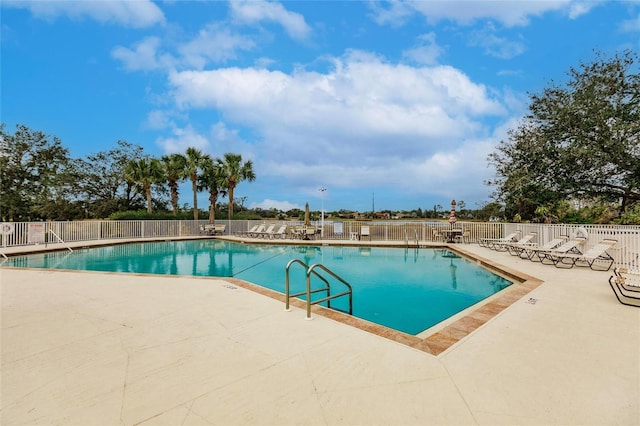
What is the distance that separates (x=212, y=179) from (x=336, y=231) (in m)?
12.2

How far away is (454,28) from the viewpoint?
38.7 feet

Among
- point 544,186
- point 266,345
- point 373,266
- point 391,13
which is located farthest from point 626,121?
point 266,345

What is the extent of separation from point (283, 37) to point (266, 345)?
12061mm

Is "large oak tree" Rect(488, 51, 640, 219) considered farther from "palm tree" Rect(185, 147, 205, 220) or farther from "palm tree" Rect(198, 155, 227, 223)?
"palm tree" Rect(185, 147, 205, 220)

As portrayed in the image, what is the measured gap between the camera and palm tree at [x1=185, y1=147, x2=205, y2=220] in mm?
21828

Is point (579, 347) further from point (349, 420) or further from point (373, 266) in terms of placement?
point (373, 266)

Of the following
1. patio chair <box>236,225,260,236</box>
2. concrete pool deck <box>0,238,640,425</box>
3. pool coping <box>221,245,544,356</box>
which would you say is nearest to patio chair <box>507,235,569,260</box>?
pool coping <box>221,245,544,356</box>

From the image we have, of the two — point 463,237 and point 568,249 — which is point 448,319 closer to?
point 568,249

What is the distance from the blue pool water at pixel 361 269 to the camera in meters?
5.62

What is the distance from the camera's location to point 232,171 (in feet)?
73.4

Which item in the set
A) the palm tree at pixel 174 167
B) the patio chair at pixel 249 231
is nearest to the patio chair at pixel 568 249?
the patio chair at pixel 249 231

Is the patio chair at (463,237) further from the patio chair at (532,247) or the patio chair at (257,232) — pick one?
the patio chair at (257,232)

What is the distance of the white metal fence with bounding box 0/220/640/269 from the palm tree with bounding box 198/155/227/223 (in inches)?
175

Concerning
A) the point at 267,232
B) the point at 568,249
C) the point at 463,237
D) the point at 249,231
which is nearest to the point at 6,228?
the point at 249,231
